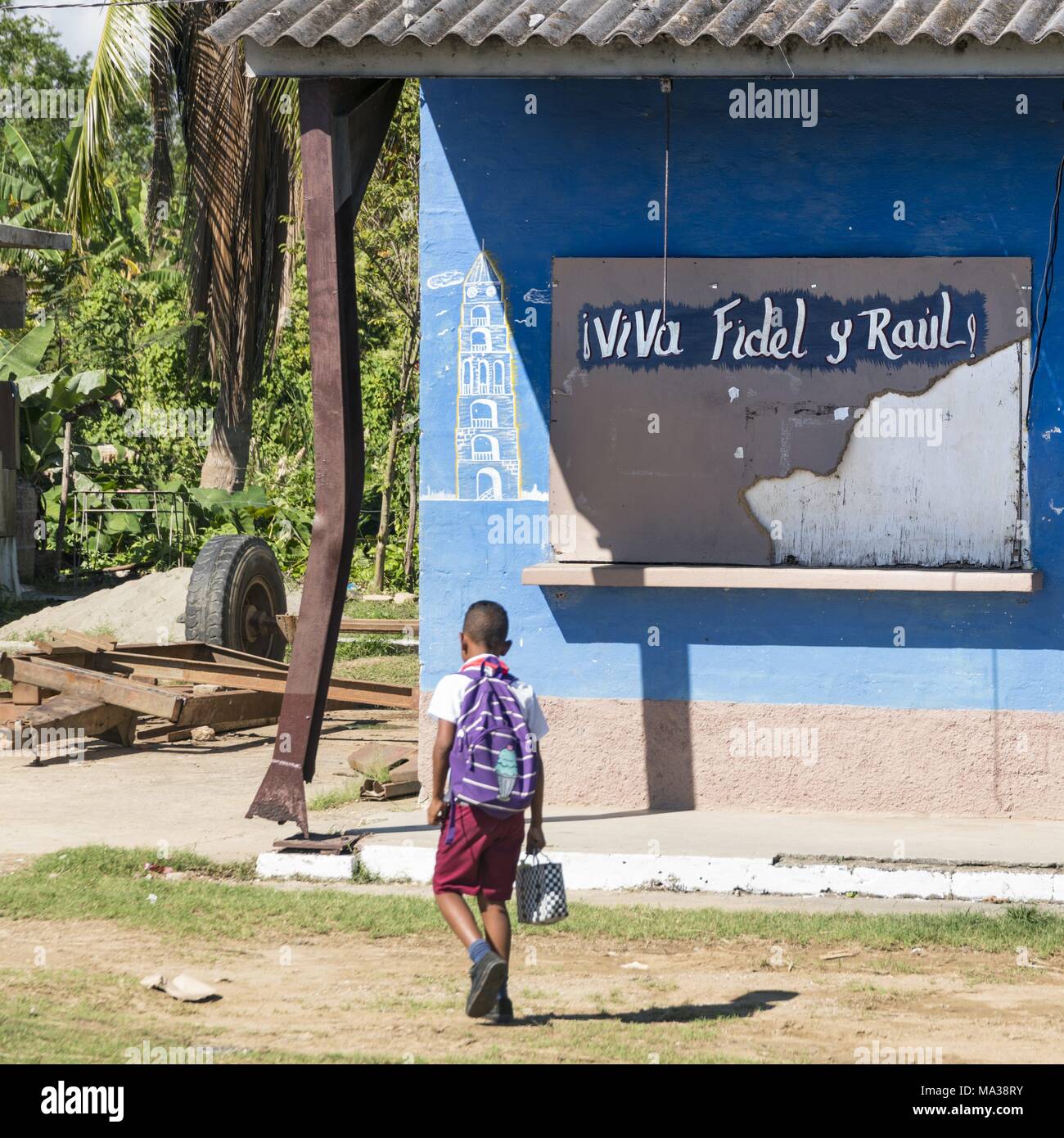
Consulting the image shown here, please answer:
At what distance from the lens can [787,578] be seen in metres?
8.34

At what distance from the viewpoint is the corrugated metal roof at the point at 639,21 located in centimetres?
727

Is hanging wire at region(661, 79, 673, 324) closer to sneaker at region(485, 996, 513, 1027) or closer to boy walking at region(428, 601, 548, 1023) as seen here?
boy walking at region(428, 601, 548, 1023)

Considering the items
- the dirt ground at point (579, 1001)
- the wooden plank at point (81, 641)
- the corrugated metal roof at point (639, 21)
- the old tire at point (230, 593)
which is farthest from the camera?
the old tire at point (230, 593)

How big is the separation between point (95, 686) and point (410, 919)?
4.72 metres

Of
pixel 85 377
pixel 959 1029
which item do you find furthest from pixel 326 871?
pixel 85 377

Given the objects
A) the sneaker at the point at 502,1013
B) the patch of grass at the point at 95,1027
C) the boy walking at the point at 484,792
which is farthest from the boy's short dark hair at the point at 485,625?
the patch of grass at the point at 95,1027

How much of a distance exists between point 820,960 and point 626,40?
431 cm

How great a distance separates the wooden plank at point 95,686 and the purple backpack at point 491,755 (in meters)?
5.61

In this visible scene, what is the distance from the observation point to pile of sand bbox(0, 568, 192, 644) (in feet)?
56.7

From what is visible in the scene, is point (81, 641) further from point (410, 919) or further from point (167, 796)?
point (410, 919)

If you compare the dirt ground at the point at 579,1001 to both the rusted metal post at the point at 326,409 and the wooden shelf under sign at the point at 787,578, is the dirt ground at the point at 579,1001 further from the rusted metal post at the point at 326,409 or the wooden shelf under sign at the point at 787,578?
the wooden shelf under sign at the point at 787,578

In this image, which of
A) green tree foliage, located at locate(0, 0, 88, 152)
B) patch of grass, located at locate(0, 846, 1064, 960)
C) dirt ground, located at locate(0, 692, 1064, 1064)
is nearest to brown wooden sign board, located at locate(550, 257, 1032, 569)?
dirt ground, located at locate(0, 692, 1064, 1064)

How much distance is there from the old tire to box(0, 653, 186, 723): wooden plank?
1.97 metres

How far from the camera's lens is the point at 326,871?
7.73 m
